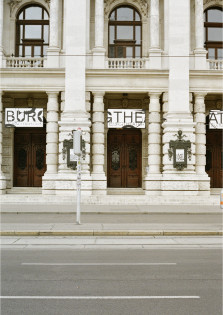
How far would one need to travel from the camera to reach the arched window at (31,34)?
1176 inches

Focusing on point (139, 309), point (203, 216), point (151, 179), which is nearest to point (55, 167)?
point (151, 179)

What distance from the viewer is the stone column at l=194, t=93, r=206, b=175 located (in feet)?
89.1

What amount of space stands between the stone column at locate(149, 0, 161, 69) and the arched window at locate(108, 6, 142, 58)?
2.22 meters

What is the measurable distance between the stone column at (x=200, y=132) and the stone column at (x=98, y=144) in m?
6.40

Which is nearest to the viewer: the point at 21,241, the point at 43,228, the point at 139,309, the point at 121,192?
the point at 139,309

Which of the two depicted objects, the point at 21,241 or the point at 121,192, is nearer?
the point at 21,241

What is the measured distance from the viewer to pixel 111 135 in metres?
30.3

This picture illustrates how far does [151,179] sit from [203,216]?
26.5ft

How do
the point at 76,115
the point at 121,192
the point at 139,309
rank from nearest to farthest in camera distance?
1. the point at 139,309
2. the point at 76,115
3. the point at 121,192

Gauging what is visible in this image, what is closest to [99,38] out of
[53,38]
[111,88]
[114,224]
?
[53,38]

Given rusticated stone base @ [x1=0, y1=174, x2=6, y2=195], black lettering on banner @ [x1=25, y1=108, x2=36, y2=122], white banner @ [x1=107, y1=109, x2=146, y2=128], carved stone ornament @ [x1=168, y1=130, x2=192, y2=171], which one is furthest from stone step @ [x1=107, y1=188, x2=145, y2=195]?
black lettering on banner @ [x1=25, y1=108, x2=36, y2=122]

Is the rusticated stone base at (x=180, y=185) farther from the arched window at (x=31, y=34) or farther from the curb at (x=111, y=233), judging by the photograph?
the arched window at (x=31, y=34)

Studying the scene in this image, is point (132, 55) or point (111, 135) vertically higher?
point (132, 55)

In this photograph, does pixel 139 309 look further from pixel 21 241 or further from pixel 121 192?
pixel 121 192
